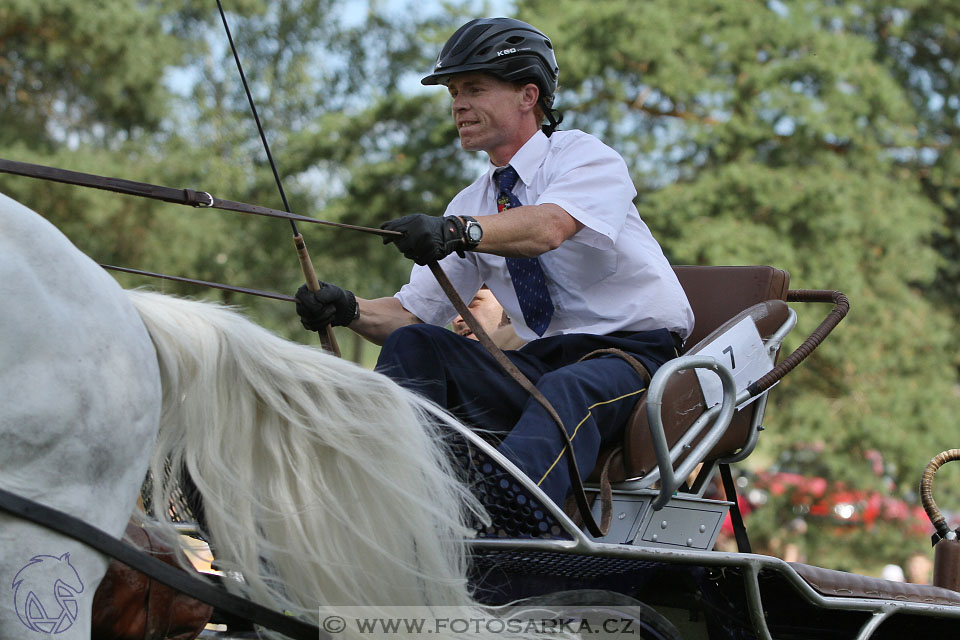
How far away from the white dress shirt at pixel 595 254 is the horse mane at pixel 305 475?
3.04 ft

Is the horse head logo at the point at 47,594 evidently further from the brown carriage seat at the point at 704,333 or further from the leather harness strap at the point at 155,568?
the brown carriage seat at the point at 704,333

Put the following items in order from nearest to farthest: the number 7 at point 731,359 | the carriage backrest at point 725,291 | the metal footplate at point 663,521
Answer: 1. the metal footplate at point 663,521
2. the number 7 at point 731,359
3. the carriage backrest at point 725,291

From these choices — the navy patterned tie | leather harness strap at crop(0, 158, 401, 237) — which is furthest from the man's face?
leather harness strap at crop(0, 158, 401, 237)

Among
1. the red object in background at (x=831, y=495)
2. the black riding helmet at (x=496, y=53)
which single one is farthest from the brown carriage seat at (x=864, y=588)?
the red object in background at (x=831, y=495)

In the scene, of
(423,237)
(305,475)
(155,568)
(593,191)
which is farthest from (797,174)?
(155,568)

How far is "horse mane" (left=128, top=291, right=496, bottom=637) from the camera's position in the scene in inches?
79.9

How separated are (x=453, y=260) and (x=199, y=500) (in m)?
1.54

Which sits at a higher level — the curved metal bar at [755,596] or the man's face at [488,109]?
the man's face at [488,109]

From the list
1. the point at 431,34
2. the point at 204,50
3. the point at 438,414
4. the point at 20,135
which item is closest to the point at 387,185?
the point at 431,34

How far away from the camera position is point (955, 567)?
3510mm

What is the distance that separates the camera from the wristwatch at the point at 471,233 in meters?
2.63

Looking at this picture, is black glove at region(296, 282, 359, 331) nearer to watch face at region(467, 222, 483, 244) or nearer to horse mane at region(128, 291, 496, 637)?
watch face at region(467, 222, 483, 244)

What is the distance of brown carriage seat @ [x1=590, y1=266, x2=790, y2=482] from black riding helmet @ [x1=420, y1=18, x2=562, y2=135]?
0.85 metres

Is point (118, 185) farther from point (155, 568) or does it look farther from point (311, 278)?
point (311, 278)
